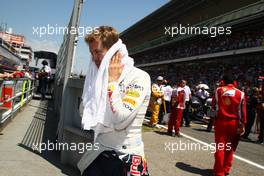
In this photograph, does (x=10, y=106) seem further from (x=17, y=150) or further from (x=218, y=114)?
(x=218, y=114)

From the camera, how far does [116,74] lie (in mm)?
2016

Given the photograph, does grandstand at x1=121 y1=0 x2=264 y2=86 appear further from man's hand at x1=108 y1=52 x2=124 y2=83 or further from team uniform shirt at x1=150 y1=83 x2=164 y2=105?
man's hand at x1=108 y1=52 x2=124 y2=83

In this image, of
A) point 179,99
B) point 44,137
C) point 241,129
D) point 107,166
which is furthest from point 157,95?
point 107,166

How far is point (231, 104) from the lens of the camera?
18.1 feet

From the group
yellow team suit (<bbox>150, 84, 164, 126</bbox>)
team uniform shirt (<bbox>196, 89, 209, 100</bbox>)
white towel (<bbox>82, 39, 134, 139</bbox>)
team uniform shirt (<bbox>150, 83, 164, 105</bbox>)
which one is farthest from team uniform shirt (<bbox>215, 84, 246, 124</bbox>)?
team uniform shirt (<bbox>196, 89, 209, 100</bbox>)

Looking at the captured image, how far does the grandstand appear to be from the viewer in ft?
65.1

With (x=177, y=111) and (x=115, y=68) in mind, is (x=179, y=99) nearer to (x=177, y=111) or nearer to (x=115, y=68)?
(x=177, y=111)

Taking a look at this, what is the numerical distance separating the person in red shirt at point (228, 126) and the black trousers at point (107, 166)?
358 cm

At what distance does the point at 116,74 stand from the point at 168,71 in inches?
1393

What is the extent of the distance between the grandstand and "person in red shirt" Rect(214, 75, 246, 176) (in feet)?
45.4

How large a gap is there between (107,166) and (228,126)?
3.74m

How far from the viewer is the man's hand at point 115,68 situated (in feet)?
6.59

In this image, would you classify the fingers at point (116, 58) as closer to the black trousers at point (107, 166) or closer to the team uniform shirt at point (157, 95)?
the black trousers at point (107, 166)

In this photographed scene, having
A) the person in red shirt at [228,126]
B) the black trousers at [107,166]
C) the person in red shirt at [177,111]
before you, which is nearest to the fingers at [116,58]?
the black trousers at [107,166]
